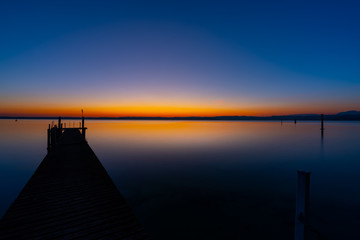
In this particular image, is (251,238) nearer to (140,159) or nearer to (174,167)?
(174,167)

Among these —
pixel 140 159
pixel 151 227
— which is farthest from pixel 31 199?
pixel 140 159

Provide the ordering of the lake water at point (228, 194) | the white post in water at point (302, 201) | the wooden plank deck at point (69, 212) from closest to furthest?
the white post in water at point (302, 201) < the wooden plank deck at point (69, 212) < the lake water at point (228, 194)

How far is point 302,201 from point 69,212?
722 centimetres

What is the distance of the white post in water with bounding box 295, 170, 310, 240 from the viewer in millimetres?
4191

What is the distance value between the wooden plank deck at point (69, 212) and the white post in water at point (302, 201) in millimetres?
4166

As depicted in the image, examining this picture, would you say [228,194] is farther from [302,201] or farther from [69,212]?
[69,212]

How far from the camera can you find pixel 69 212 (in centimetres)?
639

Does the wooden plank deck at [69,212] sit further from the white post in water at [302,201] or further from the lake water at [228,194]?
the white post in water at [302,201]

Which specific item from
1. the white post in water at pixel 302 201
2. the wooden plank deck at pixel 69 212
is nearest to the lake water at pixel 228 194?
the white post in water at pixel 302 201

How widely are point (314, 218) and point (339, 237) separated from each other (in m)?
1.40

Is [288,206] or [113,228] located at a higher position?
[113,228]

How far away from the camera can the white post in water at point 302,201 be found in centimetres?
419

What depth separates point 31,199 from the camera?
749 cm

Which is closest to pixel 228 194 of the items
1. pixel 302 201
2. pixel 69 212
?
pixel 302 201
